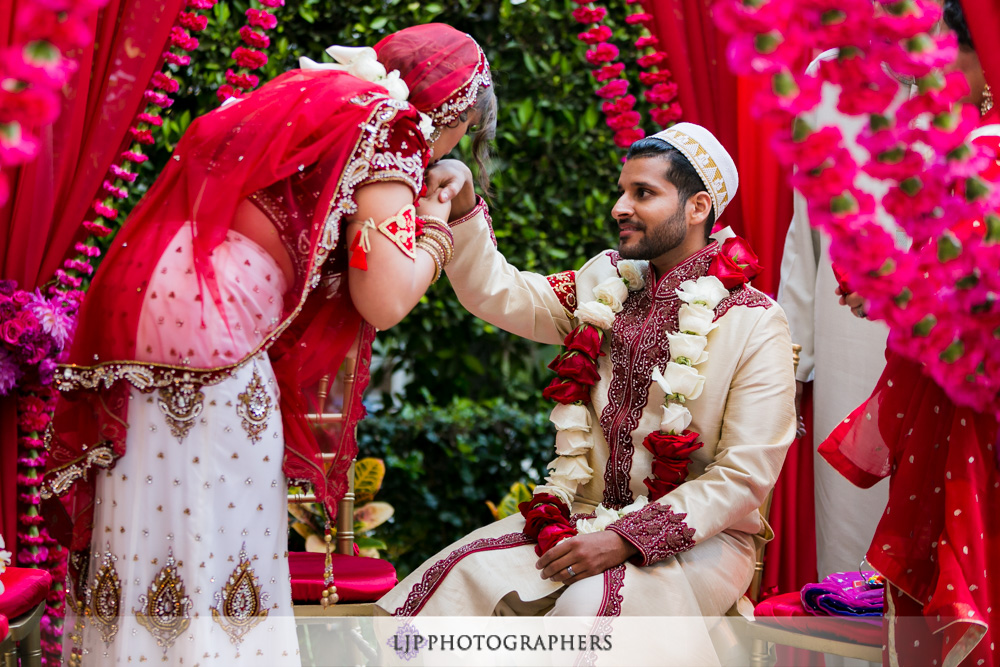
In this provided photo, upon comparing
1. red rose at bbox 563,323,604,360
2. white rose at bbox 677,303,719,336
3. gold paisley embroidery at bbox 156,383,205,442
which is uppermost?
gold paisley embroidery at bbox 156,383,205,442

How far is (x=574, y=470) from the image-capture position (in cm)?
235

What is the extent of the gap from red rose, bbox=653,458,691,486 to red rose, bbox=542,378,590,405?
0.28m

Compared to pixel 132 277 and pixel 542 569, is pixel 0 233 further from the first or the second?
pixel 542 569

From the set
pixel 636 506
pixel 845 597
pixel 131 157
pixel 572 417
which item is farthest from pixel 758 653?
pixel 131 157

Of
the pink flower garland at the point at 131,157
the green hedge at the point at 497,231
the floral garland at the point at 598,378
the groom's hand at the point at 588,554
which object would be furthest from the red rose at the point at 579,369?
the green hedge at the point at 497,231

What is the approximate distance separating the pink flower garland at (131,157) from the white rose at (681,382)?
1610 mm

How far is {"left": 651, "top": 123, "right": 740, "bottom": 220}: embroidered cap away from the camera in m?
2.42

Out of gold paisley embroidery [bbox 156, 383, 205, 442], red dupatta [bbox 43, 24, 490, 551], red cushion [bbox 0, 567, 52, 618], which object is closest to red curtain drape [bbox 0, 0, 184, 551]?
red cushion [bbox 0, 567, 52, 618]

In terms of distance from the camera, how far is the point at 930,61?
1060mm

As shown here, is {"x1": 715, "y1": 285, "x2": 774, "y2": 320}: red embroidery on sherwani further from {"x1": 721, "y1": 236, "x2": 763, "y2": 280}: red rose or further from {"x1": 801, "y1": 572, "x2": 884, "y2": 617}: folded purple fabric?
{"x1": 801, "y1": 572, "x2": 884, "y2": 617}: folded purple fabric

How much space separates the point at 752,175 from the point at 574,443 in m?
1.17

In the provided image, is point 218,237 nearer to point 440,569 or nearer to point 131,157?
point 440,569

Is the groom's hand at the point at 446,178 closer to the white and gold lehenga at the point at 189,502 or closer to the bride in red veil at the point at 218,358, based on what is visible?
the bride in red veil at the point at 218,358

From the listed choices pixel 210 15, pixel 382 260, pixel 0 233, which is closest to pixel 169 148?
pixel 210 15
